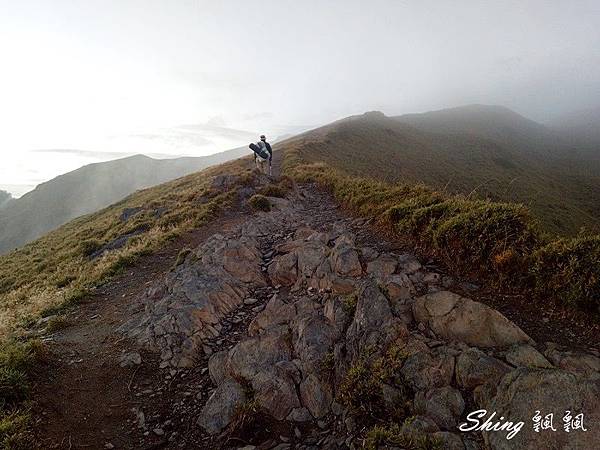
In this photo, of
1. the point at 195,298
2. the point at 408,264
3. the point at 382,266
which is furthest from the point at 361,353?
the point at 195,298

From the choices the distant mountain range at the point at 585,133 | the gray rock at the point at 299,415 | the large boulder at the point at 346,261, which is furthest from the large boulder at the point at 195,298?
the distant mountain range at the point at 585,133

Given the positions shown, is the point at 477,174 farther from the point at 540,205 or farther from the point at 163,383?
the point at 163,383

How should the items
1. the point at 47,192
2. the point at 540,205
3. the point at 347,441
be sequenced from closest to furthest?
the point at 347,441 → the point at 540,205 → the point at 47,192

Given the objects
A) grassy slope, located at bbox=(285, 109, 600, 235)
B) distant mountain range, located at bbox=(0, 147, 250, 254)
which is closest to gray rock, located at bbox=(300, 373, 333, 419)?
grassy slope, located at bbox=(285, 109, 600, 235)

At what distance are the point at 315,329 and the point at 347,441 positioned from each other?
2.28 m

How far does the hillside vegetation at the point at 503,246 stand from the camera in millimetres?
5680

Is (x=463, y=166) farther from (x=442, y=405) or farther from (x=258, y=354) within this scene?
(x=442, y=405)

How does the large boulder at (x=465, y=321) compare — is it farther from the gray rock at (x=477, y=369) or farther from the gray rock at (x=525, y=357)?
the gray rock at (x=477, y=369)

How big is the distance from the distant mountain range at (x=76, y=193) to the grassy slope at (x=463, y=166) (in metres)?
112

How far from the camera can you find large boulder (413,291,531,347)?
5262 millimetres

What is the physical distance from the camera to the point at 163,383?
713cm

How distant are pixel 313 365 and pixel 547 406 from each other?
3.64 meters

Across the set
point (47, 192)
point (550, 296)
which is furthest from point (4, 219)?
→ point (550, 296)

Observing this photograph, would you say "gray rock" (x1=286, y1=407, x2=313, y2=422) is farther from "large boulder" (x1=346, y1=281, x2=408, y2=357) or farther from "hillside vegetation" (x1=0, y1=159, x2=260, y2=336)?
"hillside vegetation" (x1=0, y1=159, x2=260, y2=336)
